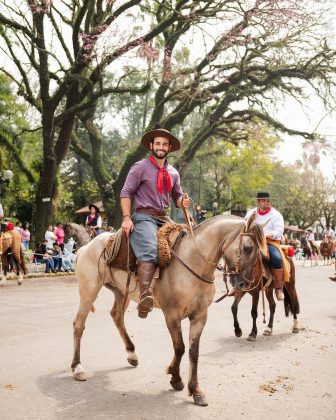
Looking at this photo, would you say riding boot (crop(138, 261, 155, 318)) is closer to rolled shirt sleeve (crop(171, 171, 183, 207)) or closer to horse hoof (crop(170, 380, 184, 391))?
horse hoof (crop(170, 380, 184, 391))

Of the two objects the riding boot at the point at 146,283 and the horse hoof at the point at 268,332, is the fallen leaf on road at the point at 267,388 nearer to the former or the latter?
the riding boot at the point at 146,283

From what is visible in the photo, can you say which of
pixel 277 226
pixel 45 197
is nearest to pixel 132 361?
pixel 277 226

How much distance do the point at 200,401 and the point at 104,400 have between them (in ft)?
3.05

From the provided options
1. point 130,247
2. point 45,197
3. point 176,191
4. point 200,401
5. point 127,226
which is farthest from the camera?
point 45,197

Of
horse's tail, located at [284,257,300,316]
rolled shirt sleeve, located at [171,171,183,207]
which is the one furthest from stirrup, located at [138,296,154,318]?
horse's tail, located at [284,257,300,316]

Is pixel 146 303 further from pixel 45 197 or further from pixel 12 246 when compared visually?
pixel 45 197

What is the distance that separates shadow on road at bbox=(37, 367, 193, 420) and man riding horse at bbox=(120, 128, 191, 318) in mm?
846

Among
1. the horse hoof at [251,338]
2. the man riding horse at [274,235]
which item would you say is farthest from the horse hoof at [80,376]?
the man riding horse at [274,235]

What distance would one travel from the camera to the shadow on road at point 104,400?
455 centimetres

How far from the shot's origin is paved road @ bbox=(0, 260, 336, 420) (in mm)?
4695

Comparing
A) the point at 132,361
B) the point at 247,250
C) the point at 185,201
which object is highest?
the point at 185,201

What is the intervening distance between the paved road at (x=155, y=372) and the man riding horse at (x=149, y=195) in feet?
3.23

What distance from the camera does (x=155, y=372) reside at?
5965mm

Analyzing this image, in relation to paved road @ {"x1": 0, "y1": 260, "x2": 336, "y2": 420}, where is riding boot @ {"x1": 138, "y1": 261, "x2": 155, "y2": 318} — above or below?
above
